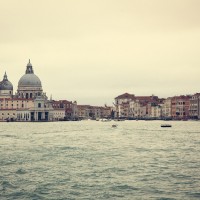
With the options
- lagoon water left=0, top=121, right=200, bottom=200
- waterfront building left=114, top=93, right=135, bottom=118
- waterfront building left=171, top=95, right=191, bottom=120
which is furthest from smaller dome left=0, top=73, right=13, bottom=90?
lagoon water left=0, top=121, right=200, bottom=200

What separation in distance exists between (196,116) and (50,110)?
34197 millimetres

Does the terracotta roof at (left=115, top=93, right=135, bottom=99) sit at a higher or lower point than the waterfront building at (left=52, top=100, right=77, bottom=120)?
higher

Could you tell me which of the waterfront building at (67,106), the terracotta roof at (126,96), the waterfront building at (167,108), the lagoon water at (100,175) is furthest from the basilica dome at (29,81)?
the lagoon water at (100,175)

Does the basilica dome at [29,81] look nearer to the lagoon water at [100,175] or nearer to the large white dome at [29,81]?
the large white dome at [29,81]

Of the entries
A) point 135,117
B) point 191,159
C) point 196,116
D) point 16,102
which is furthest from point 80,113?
point 191,159

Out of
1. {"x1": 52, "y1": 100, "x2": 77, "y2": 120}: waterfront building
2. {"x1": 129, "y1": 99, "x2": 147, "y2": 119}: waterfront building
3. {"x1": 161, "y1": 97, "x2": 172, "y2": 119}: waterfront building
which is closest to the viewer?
{"x1": 161, "y1": 97, "x2": 172, "y2": 119}: waterfront building

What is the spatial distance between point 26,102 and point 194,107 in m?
39.6

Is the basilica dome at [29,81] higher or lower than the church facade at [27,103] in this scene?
higher

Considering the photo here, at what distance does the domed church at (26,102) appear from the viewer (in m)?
126

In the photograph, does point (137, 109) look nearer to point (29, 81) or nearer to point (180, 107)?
point (180, 107)

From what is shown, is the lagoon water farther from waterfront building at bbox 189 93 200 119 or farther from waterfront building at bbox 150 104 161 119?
waterfront building at bbox 150 104 161 119

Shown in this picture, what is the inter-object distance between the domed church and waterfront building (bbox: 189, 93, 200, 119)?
107ft

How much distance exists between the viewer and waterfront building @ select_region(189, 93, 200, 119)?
10968 cm

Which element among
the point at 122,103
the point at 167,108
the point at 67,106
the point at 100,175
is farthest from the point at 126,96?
the point at 100,175
